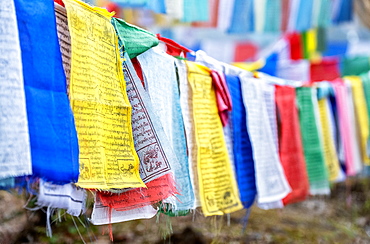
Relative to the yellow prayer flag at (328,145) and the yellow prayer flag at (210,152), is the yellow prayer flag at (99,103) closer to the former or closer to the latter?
the yellow prayer flag at (210,152)

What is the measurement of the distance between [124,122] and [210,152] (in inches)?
26.3

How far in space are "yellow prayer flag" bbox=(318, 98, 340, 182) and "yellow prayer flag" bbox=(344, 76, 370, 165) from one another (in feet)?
1.37

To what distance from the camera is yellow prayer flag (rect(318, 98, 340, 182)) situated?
3.32 meters

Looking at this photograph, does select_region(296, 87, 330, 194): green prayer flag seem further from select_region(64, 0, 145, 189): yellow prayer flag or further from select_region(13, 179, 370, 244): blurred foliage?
select_region(64, 0, 145, 189): yellow prayer flag

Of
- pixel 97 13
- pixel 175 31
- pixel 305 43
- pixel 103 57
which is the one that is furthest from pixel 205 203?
pixel 305 43

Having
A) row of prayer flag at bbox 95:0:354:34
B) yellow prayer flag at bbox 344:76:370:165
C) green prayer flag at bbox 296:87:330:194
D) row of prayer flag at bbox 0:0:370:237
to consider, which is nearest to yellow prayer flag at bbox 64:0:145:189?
row of prayer flag at bbox 0:0:370:237

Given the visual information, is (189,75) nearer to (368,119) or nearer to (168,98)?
(168,98)

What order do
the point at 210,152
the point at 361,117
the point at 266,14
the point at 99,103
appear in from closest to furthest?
the point at 99,103 → the point at 210,152 → the point at 361,117 → the point at 266,14

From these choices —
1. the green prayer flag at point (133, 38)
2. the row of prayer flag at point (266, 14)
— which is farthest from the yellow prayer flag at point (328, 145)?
the green prayer flag at point (133, 38)

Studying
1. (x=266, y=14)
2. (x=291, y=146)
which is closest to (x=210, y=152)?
(x=291, y=146)

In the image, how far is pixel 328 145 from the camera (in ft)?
11.0

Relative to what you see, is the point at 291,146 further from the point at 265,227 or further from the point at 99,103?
the point at 99,103

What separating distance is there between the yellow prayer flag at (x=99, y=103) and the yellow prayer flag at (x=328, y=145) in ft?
7.56

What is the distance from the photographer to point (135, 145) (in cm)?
147
